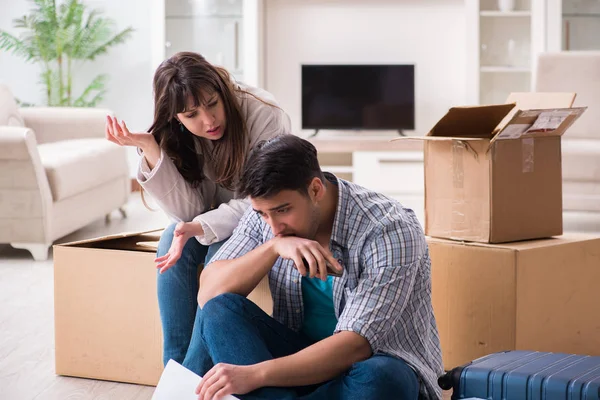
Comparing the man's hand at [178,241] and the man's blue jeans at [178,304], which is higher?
the man's hand at [178,241]

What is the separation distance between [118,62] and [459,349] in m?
A: 4.89

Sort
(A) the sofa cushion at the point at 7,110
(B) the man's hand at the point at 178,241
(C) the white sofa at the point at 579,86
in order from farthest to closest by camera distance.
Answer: (C) the white sofa at the point at 579,86
(A) the sofa cushion at the point at 7,110
(B) the man's hand at the point at 178,241

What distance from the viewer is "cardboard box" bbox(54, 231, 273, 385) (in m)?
2.29

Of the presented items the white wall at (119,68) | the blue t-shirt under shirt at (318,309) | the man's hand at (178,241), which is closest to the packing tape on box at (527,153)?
the blue t-shirt under shirt at (318,309)

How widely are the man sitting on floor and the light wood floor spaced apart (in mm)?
606

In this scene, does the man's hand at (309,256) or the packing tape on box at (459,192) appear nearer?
the man's hand at (309,256)

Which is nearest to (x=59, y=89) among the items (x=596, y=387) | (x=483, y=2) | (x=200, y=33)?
(x=200, y=33)

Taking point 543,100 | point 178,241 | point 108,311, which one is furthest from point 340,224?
point 543,100

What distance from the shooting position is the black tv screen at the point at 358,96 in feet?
20.4

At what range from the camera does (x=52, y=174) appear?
406 cm

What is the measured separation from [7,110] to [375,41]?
2.81 meters

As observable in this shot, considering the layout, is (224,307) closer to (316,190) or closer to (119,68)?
(316,190)

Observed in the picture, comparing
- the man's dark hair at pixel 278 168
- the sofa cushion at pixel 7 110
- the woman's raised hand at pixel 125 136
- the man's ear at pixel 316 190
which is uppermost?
the sofa cushion at pixel 7 110

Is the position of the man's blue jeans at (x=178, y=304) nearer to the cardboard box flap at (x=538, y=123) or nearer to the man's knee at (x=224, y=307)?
the man's knee at (x=224, y=307)
